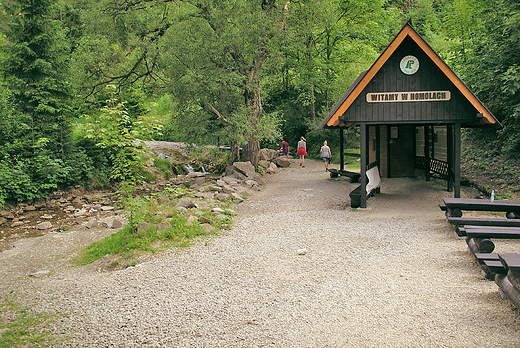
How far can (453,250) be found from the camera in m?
7.71

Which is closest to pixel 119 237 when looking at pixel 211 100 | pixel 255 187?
pixel 255 187

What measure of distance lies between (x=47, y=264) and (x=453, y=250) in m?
9.55

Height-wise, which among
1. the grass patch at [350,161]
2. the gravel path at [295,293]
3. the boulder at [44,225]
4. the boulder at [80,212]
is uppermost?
the grass patch at [350,161]

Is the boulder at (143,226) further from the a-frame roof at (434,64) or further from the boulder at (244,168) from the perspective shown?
the boulder at (244,168)

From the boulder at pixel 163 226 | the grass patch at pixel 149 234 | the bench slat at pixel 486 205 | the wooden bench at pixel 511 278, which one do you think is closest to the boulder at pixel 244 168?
the grass patch at pixel 149 234

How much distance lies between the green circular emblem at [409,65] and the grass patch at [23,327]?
11.2 m

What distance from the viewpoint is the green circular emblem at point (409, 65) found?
1188 centimetres

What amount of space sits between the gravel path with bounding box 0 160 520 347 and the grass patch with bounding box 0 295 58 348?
0.20m

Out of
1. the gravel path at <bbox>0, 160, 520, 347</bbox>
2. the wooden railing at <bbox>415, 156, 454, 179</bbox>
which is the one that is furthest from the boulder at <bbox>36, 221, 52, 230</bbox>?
the wooden railing at <bbox>415, 156, 454, 179</bbox>

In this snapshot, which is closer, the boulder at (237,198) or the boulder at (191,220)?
the boulder at (191,220)

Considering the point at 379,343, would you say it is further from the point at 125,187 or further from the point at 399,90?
the point at 399,90

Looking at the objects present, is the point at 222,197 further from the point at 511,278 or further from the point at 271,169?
the point at 511,278

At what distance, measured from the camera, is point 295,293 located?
19.7ft

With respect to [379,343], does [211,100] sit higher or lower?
higher
